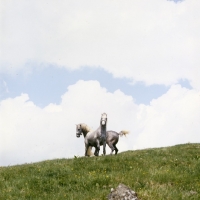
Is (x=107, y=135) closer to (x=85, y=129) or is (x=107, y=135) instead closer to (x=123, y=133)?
(x=123, y=133)

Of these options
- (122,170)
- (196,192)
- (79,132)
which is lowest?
(196,192)

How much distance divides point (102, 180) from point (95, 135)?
30.5ft

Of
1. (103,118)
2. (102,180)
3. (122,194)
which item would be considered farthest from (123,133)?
(122,194)

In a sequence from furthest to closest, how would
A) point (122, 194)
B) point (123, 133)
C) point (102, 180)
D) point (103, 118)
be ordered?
point (123, 133) → point (103, 118) → point (102, 180) → point (122, 194)

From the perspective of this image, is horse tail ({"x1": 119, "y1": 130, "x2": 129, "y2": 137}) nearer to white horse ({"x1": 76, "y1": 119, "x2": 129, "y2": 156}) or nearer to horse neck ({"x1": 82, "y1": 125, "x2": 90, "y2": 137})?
white horse ({"x1": 76, "y1": 119, "x2": 129, "y2": 156})

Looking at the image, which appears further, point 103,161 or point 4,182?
point 103,161

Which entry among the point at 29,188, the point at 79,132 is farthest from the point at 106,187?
the point at 79,132

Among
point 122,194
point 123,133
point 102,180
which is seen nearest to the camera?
point 122,194

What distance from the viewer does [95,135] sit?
21.2 metres

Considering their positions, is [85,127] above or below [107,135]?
above

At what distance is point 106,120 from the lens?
65.5 ft

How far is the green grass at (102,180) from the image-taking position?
10.7m

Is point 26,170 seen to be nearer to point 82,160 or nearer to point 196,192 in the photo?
point 82,160

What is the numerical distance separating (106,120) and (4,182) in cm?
836
